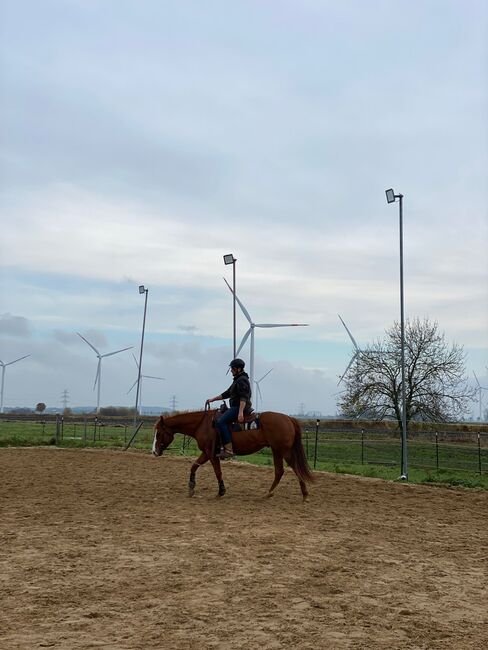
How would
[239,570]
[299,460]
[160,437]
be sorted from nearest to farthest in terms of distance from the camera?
[239,570] → [299,460] → [160,437]

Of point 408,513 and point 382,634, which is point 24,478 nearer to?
point 408,513

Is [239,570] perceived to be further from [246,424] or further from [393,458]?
[393,458]

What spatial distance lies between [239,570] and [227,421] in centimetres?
593

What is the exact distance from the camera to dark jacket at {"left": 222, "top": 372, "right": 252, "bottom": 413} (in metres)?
13.2

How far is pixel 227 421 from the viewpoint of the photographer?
1344 centimetres

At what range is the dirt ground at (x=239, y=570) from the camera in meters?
5.51

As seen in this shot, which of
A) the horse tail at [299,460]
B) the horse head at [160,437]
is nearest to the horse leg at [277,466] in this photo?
the horse tail at [299,460]

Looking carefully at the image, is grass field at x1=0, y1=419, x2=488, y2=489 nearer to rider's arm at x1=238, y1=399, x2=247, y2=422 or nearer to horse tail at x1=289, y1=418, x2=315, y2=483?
horse tail at x1=289, y1=418, x2=315, y2=483

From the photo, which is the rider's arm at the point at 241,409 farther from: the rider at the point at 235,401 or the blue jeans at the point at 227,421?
the blue jeans at the point at 227,421

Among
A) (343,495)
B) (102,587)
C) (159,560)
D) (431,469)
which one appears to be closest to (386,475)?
(431,469)

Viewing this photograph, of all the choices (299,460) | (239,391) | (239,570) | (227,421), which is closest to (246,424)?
(227,421)

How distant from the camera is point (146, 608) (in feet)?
20.1

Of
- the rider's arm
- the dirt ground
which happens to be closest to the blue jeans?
the rider's arm

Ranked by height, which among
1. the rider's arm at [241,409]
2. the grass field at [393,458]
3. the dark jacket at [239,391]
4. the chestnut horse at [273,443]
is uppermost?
the dark jacket at [239,391]
